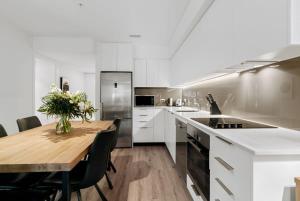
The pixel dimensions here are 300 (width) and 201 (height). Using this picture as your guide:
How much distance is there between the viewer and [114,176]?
10.1ft

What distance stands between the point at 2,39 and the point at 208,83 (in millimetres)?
3775

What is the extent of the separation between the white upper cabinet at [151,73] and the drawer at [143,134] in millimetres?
1129

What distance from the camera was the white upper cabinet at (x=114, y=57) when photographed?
4.89 metres

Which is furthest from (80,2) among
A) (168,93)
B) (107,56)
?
(168,93)

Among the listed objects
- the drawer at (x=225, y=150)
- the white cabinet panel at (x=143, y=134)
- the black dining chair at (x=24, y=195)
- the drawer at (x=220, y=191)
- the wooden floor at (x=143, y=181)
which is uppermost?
the drawer at (x=225, y=150)

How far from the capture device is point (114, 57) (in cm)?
491

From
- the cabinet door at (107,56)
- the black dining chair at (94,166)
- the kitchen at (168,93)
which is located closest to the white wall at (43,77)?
the kitchen at (168,93)

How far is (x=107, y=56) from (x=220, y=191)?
163 inches

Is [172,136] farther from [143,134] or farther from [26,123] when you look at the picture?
[26,123]

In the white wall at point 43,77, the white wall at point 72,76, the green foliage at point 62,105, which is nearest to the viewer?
the green foliage at point 62,105

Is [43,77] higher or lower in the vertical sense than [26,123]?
higher

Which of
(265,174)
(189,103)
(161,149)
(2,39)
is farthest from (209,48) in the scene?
(2,39)

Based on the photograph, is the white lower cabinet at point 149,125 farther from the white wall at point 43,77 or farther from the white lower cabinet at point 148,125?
the white wall at point 43,77

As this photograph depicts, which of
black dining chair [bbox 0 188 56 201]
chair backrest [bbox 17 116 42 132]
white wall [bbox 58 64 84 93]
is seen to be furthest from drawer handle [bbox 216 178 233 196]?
white wall [bbox 58 64 84 93]
